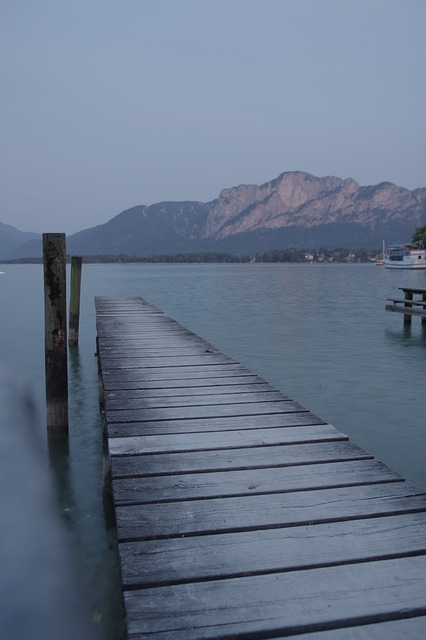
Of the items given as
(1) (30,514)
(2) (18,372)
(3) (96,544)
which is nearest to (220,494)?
(3) (96,544)

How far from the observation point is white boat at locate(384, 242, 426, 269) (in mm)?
95375

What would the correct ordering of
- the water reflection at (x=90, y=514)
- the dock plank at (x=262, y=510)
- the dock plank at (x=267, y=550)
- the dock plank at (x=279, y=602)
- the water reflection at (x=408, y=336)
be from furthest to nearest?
the water reflection at (x=408, y=336)
the water reflection at (x=90, y=514)
the dock plank at (x=262, y=510)
the dock plank at (x=267, y=550)
the dock plank at (x=279, y=602)

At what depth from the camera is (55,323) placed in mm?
6988

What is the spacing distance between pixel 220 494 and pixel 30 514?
9.13 feet

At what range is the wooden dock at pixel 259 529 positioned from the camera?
7.71ft

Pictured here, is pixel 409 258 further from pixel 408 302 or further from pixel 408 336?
pixel 408 336

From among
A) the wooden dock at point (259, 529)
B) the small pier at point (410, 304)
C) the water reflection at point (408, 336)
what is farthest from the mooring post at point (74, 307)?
the wooden dock at point (259, 529)

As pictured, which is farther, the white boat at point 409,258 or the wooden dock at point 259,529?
the white boat at point 409,258

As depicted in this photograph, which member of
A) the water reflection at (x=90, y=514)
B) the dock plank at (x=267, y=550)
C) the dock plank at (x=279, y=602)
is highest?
the dock plank at (x=267, y=550)

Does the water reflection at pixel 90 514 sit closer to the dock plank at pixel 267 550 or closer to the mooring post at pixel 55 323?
the mooring post at pixel 55 323

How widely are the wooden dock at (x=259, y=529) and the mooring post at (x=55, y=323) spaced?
6.46 feet

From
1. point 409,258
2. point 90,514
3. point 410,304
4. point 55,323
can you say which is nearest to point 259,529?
point 90,514

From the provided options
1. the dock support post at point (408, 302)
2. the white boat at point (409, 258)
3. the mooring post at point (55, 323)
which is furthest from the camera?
the white boat at point (409, 258)

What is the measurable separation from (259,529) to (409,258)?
101012 mm
